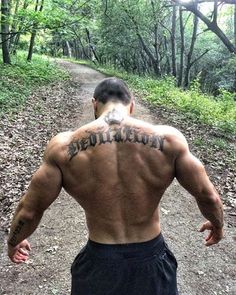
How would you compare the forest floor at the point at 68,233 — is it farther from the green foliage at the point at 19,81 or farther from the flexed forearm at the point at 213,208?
the green foliage at the point at 19,81

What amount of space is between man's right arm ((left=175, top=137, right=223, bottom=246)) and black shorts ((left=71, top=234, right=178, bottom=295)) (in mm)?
402

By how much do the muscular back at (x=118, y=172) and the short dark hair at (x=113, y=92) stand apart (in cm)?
15

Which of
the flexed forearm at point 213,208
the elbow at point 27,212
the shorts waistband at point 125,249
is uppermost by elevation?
the flexed forearm at point 213,208

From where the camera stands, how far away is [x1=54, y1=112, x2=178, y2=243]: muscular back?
2406 millimetres

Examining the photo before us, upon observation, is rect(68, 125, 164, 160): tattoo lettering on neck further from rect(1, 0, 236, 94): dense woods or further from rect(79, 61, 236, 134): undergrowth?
rect(1, 0, 236, 94): dense woods

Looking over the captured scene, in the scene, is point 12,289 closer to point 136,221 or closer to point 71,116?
point 136,221

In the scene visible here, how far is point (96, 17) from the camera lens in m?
29.1

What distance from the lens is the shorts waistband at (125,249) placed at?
8.05ft

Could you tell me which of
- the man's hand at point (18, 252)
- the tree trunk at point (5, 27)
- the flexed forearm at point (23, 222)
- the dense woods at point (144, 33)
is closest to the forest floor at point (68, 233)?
the man's hand at point (18, 252)

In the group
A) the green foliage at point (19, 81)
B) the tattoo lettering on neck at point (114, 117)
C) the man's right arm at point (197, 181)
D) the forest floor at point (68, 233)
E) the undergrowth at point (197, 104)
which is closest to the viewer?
the man's right arm at point (197, 181)

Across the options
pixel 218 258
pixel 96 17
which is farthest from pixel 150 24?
pixel 218 258

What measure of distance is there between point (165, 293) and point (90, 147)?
3.60 feet

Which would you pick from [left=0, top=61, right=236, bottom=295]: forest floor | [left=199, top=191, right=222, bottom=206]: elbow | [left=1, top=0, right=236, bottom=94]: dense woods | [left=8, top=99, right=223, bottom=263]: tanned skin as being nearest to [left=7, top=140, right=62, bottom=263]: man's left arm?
[left=8, top=99, right=223, bottom=263]: tanned skin

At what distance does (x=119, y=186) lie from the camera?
2.41m
